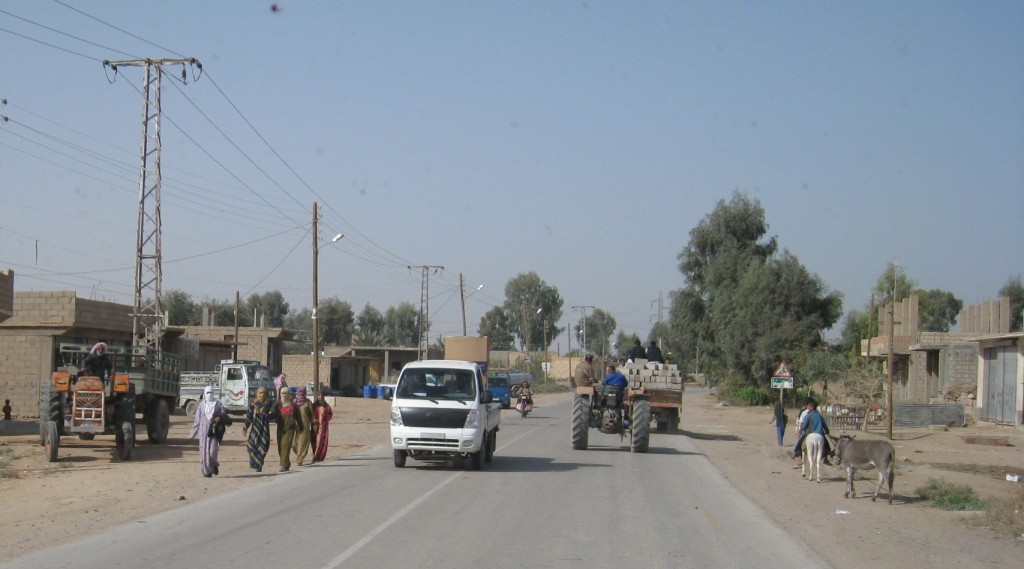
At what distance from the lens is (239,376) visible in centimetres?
3884

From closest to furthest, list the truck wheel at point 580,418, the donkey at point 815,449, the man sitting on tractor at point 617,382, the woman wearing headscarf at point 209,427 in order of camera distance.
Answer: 1. the woman wearing headscarf at point 209,427
2. the donkey at point 815,449
3. the truck wheel at point 580,418
4. the man sitting on tractor at point 617,382

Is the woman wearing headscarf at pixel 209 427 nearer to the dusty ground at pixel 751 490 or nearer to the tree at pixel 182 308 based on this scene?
the dusty ground at pixel 751 490

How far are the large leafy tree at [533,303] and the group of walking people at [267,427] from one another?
451 feet

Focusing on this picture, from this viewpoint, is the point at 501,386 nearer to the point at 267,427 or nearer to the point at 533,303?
the point at 267,427

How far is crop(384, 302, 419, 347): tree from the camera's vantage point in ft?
492

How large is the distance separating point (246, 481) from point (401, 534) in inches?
285

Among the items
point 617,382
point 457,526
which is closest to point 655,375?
point 617,382

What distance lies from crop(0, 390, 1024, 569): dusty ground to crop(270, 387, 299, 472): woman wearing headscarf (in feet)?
1.83

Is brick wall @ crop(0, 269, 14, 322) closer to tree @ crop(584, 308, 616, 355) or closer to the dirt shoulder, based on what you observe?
the dirt shoulder

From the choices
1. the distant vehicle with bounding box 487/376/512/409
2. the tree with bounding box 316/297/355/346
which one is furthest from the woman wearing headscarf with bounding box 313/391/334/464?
the tree with bounding box 316/297/355/346

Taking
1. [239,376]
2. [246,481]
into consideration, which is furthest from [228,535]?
[239,376]

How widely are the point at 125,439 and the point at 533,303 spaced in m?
141

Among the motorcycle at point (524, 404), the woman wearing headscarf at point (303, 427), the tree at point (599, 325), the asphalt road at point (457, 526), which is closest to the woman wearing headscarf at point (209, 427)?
the asphalt road at point (457, 526)

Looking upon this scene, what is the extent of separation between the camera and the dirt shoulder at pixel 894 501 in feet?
37.7
